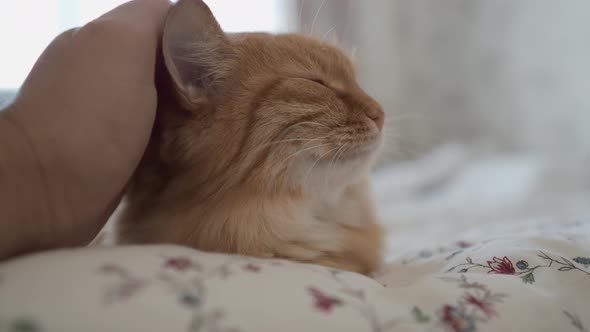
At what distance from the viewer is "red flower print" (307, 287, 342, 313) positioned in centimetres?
61

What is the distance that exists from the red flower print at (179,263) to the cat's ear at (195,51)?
34 centimetres

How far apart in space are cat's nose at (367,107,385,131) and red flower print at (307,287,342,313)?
20.4 inches

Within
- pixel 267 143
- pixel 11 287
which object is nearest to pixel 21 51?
pixel 267 143

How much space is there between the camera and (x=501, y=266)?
84 centimetres

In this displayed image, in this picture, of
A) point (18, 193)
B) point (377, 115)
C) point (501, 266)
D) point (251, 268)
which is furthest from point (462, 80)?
point (18, 193)

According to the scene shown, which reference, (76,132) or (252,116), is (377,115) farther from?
(76,132)

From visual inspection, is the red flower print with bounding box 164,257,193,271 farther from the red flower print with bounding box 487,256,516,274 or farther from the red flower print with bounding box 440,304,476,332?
the red flower print with bounding box 487,256,516,274

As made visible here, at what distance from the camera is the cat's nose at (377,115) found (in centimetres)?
106

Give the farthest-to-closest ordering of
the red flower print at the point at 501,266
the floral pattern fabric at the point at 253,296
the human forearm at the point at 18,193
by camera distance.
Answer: the red flower print at the point at 501,266 → the human forearm at the point at 18,193 → the floral pattern fabric at the point at 253,296

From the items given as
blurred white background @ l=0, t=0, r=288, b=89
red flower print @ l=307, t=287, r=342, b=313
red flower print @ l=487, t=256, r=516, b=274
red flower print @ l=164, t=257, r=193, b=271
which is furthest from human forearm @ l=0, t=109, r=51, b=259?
blurred white background @ l=0, t=0, r=288, b=89

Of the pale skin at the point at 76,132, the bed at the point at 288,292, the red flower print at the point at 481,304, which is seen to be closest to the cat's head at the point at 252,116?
the pale skin at the point at 76,132

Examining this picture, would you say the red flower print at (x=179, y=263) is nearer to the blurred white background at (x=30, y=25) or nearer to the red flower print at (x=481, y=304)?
the red flower print at (x=481, y=304)

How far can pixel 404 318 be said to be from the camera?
631 mm

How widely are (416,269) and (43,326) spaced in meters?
0.74
